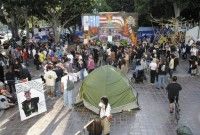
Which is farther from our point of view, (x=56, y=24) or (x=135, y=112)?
(x=56, y=24)

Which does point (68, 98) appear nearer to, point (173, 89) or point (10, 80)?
point (10, 80)

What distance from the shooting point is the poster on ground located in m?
15.1

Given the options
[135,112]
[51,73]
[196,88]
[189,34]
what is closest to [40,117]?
[51,73]

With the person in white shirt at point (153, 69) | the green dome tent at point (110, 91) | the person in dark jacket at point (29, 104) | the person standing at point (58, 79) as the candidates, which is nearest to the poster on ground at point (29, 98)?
the person in dark jacket at point (29, 104)

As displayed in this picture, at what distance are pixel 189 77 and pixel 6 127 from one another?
474 inches

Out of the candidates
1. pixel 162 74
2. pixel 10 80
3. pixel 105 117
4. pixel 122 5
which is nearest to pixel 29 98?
pixel 10 80

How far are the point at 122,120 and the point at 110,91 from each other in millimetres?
1267

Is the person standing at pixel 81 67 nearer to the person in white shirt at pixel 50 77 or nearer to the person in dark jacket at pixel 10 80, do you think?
the person in white shirt at pixel 50 77

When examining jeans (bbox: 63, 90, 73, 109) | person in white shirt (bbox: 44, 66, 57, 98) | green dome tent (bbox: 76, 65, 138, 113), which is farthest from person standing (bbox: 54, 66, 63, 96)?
green dome tent (bbox: 76, 65, 138, 113)

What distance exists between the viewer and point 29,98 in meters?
15.4

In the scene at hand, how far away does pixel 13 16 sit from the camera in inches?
1518

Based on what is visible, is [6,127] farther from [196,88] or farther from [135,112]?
[196,88]

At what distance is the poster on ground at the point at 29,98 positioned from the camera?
1512 cm

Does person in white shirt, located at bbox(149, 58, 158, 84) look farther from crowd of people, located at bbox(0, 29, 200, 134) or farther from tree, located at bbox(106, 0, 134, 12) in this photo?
tree, located at bbox(106, 0, 134, 12)
